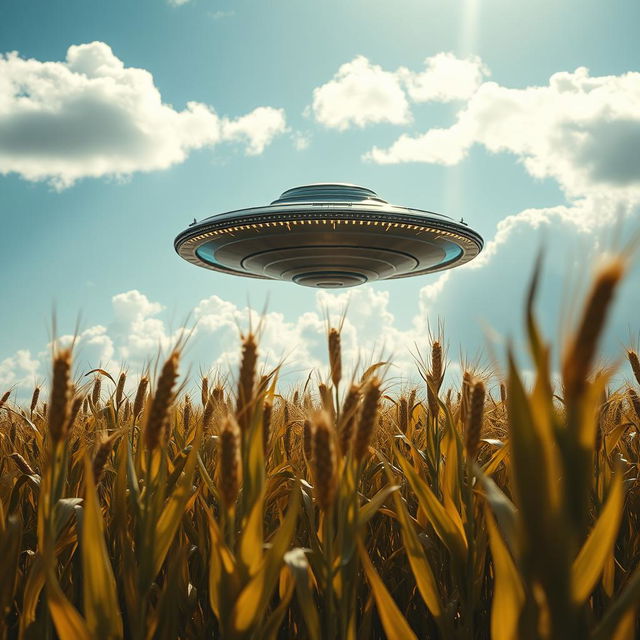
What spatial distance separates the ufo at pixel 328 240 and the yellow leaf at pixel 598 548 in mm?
32832

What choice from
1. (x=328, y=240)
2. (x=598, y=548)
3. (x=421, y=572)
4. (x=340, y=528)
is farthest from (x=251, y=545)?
(x=328, y=240)

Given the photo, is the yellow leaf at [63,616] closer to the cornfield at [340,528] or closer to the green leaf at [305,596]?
the cornfield at [340,528]

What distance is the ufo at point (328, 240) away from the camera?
Answer: 112ft

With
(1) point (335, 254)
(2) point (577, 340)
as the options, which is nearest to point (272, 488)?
(2) point (577, 340)

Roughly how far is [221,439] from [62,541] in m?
1.70

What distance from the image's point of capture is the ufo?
3400cm

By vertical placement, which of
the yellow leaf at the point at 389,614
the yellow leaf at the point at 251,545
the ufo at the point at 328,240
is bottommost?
the yellow leaf at the point at 389,614

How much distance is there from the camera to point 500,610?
147cm

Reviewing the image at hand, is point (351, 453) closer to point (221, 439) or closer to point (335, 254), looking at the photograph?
point (221, 439)

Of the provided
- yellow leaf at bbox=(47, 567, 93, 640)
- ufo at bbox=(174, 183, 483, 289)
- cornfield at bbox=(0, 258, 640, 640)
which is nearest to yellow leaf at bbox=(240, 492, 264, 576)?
cornfield at bbox=(0, 258, 640, 640)

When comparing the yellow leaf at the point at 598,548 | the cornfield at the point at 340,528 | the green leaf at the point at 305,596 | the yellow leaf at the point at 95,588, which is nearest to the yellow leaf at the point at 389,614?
the cornfield at the point at 340,528

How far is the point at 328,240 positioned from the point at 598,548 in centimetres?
3656

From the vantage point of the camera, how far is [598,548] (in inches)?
51.7

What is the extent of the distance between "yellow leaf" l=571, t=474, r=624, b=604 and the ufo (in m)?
32.8
